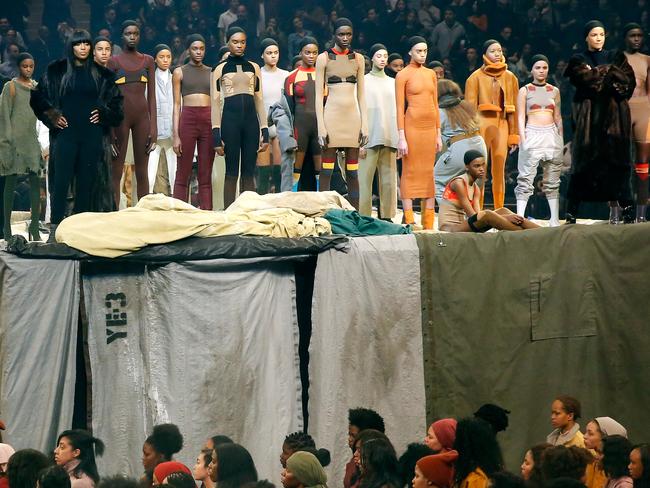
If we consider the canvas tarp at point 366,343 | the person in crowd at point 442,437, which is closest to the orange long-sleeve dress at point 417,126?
the canvas tarp at point 366,343

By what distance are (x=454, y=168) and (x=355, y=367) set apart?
10.7 feet

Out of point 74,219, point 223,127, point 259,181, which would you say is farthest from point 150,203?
point 259,181

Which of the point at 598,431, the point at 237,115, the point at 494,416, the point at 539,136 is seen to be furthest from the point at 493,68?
the point at 598,431

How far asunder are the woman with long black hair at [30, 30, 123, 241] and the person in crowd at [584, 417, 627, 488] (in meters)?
4.44

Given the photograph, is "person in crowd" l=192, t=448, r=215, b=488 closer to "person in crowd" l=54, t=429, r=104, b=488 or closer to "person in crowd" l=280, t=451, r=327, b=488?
"person in crowd" l=280, t=451, r=327, b=488

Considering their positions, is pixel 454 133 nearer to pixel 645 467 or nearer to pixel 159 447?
pixel 159 447

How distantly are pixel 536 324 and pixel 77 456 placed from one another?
12.1 feet

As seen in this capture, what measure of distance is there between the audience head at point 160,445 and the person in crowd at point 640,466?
9.99ft

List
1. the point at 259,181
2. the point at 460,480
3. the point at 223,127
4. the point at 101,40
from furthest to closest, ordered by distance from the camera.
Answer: the point at 259,181 < the point at 223,127 < the point at 101,40 < the point at 460,480

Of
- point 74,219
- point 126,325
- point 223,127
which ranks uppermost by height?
point 223,127

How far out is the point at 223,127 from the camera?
1387 centimetres

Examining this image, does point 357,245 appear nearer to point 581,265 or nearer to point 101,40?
point 581,265

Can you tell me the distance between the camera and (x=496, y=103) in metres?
14.9

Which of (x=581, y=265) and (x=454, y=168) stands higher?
(x=454, y=168)
